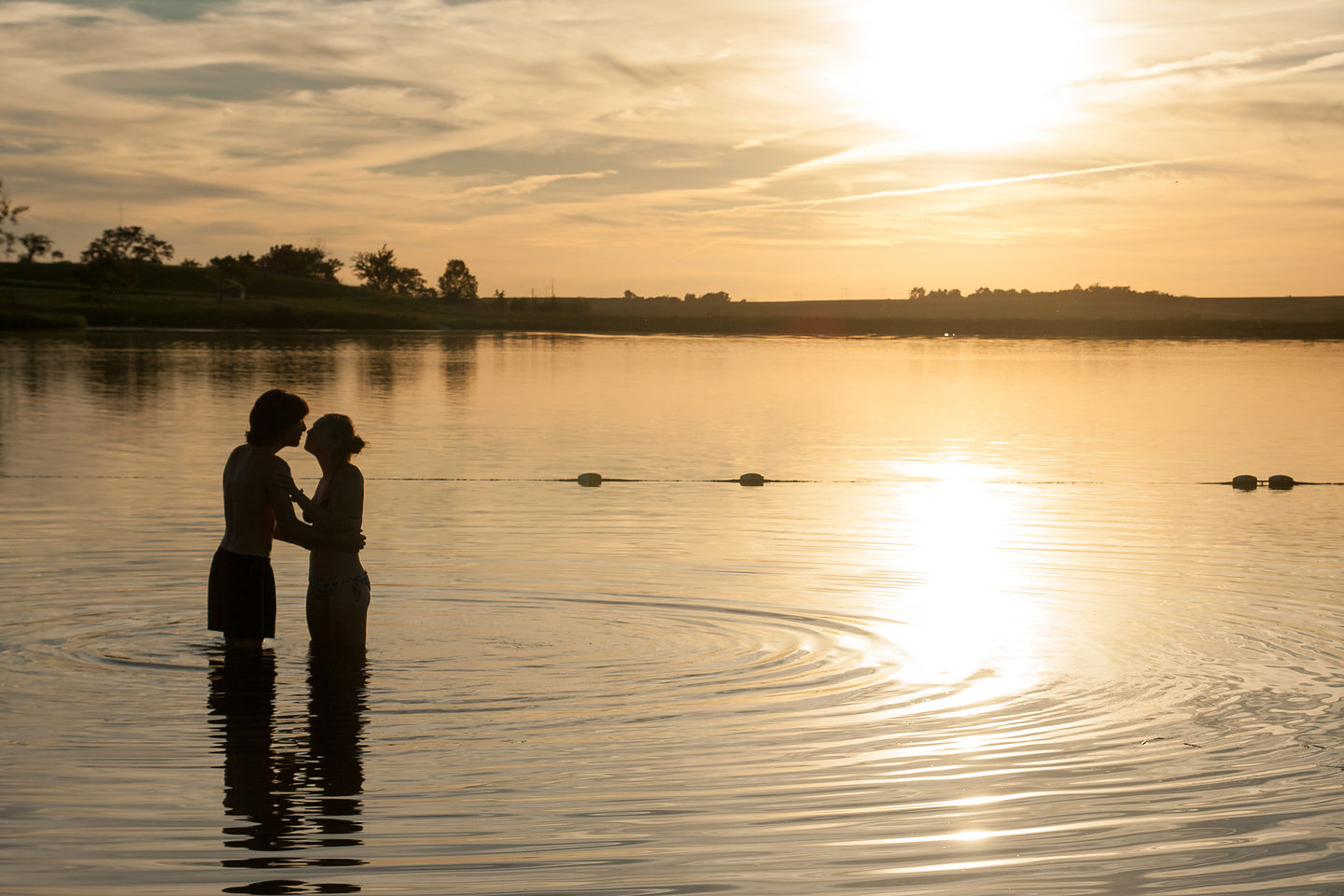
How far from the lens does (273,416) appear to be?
973cm

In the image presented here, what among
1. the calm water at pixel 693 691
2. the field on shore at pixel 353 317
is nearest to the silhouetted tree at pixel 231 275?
the field on shore at pixel 353 317

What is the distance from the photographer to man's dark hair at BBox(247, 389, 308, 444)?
9.72m

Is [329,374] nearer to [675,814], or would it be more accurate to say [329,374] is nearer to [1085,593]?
[1085,593]

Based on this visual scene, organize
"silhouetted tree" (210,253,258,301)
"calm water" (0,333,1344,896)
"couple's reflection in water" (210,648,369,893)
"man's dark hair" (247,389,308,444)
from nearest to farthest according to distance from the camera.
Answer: "couple's reflection in water" (210,648,369,893), "calm water" (0,333,1344,896), "man's dark hair" (247,389,308,444), "silhouetted tree" (210,253,258,301)

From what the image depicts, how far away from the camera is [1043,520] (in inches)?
797

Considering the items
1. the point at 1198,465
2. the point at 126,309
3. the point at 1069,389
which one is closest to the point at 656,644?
the point at 1198,465

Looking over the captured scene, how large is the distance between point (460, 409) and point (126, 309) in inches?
4266

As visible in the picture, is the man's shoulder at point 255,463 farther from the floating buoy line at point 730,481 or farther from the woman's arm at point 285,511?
the floating buoy line at point 730,481

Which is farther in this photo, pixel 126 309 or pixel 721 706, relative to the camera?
pixel 126 309

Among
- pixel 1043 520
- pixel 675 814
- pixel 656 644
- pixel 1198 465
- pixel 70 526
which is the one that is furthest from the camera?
pixel 1198 465

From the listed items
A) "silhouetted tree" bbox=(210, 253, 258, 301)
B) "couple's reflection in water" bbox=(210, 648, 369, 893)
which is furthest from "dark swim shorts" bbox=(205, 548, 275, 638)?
"silhouetted tree" bbox=(210, 253, 258, 301)

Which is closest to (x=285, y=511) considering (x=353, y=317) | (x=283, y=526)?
(x=283, y=526)

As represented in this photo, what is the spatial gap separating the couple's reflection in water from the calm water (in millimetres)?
30

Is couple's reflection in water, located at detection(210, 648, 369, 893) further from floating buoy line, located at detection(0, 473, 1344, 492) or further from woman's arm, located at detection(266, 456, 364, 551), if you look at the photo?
floating buoy line, located at detection(0, 473, 1344, 492)
